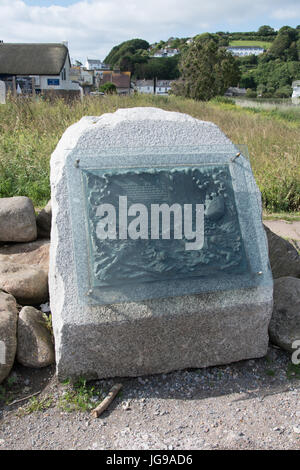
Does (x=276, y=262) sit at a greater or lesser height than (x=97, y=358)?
greater

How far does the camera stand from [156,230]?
267 centimetres

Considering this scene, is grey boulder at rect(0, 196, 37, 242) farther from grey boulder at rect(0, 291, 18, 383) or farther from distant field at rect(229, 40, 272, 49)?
distant field at rect(229, 40, 272, 49)

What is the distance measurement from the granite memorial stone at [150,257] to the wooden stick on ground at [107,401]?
0.11 m

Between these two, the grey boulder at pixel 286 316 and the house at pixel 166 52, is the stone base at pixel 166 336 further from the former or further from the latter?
the house at pixel 166 52

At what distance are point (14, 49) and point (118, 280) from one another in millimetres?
30326

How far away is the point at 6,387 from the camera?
2.55m

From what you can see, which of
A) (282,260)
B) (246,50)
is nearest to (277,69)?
(246,50)

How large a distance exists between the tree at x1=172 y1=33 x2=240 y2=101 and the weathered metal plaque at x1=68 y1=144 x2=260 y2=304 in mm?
28558

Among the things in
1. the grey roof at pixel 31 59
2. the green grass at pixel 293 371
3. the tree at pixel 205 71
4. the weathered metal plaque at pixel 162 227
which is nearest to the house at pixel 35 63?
the grey roof at pixel 31 59

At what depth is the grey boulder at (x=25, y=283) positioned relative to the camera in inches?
123
